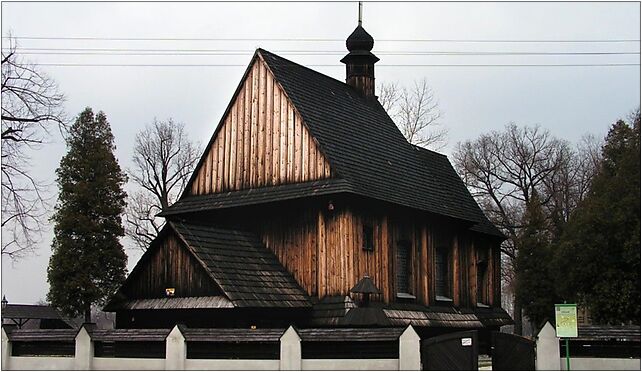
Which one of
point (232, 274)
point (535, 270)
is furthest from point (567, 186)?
point (232, 274)

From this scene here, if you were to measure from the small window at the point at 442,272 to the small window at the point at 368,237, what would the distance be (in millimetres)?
4560

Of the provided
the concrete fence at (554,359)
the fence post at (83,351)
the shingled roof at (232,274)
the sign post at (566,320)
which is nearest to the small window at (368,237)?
the shingled roof at (232,274)

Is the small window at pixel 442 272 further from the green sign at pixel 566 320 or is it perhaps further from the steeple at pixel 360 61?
the green sign at pixel 566 320

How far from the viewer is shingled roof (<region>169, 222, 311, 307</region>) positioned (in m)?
23.0

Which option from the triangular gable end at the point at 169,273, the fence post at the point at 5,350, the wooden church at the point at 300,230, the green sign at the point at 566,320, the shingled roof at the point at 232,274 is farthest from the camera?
the wooden church at the point at 300,230

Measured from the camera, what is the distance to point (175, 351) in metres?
20.4

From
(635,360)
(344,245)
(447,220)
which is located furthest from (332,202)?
(635,360)

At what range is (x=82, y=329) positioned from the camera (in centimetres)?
2131

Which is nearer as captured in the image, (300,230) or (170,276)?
(170,276)

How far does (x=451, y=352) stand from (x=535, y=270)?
76.0 feet

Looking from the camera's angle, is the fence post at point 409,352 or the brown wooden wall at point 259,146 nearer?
the fence post at point 409,352

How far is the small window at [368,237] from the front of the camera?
2571 centimetres

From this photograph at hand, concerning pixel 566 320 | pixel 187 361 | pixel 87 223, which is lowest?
pixel 187 361

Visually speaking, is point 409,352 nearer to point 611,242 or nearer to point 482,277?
point 611,242
